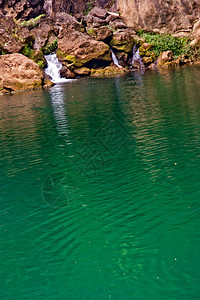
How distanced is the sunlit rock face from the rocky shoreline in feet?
9.23

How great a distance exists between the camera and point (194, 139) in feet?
44.2

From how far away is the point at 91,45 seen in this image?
180 feet

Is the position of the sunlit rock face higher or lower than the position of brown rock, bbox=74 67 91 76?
higher

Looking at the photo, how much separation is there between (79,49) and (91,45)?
2.18m

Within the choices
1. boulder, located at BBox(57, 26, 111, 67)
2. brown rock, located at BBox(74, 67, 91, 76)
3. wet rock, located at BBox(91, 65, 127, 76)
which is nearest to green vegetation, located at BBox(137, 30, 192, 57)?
wet rock, located at BBox(91, 65, 127, 76)

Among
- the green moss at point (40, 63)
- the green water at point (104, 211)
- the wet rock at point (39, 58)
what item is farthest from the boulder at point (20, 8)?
the green water at point (104, 211)

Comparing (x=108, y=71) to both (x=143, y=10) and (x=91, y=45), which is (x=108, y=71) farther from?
(x=143, y=10)

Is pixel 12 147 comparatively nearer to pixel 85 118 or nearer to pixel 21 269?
pixel 85 118

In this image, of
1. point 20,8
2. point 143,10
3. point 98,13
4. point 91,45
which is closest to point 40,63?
point 91,45

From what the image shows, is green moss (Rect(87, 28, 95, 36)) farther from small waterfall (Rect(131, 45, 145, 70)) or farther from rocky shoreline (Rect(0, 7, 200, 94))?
small waterfall (Rect(131, 45, 145, 70))

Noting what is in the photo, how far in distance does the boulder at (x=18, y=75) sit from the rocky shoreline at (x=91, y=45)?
4.26m

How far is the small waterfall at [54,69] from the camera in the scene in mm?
54781

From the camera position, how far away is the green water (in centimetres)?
634

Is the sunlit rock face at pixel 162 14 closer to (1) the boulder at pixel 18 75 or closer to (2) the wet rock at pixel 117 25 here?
(2) the wet rock at pixel 117 25
